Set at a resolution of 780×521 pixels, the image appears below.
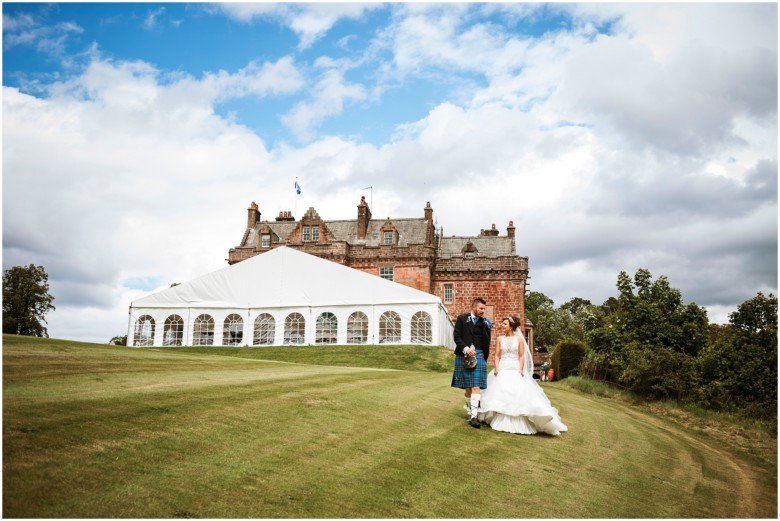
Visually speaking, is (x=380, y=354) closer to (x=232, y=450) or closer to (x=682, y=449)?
(x=682, y=449)

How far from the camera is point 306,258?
3322cm

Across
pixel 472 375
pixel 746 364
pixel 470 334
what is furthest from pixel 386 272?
pixel 472 375

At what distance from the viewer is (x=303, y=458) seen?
22.0ft

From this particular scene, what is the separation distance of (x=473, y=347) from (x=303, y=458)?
458cm

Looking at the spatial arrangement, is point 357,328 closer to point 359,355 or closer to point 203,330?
point 359,355

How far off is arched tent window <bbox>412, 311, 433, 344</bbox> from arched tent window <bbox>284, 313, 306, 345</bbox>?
6186mm

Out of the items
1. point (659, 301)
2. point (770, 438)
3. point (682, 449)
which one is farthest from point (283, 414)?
point (659, 301)

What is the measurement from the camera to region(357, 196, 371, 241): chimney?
4984 centimetres

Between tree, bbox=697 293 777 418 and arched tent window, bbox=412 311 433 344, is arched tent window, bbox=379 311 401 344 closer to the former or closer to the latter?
arched tent window, bbox=412 311 433 344

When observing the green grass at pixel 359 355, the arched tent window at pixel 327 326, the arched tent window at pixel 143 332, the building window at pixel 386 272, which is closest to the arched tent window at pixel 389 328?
the green grass at pixel 359 355

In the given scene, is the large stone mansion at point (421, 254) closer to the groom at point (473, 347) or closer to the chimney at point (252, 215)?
the chimney at point (252, 215)

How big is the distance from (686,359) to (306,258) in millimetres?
20779

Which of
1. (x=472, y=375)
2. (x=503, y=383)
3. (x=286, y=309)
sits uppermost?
(x=286, y=309)

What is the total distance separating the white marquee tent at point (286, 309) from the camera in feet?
103
